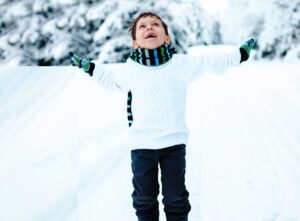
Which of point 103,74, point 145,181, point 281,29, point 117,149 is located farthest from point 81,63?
point 281,29

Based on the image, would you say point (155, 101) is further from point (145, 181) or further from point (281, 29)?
point (281, 29)

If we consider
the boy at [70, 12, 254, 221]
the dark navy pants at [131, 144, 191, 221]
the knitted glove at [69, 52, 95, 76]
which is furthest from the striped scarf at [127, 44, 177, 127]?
the dark navy pants at [131, 144, 191, 221]

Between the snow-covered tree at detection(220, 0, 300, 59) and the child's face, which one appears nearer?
the child's face

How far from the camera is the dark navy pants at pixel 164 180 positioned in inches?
104

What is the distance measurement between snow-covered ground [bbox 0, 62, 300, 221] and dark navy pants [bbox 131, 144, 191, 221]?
1.85 feet

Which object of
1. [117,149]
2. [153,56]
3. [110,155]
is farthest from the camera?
[117,149]

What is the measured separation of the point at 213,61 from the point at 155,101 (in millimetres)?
482

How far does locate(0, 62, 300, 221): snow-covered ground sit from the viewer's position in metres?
3.39

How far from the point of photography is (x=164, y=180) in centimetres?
269

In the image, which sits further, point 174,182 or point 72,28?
point 72,28

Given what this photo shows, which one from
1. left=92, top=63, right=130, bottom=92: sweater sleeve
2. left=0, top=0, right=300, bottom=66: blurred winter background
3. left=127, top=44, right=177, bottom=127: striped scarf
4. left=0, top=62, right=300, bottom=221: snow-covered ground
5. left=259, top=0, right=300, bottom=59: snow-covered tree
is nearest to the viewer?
left=127, top=44, right=177, bottom=127: striped scarf

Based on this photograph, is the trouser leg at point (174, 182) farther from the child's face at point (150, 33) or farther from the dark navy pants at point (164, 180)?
the child's face at point (150, 33)

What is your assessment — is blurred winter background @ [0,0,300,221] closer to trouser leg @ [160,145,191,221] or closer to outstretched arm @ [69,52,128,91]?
trouser leg @ [160,145,191,221]

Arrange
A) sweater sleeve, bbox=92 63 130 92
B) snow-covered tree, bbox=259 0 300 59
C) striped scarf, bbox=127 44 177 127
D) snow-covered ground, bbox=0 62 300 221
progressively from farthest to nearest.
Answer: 1. snow-covered tree, bbox=259 0 300 59
2. snow-covered ground, bbox=0 62 300 221
3. sweater sleeve, bbox=92 63 130 92
4. striped scarf, bbox=127 44 177 127
